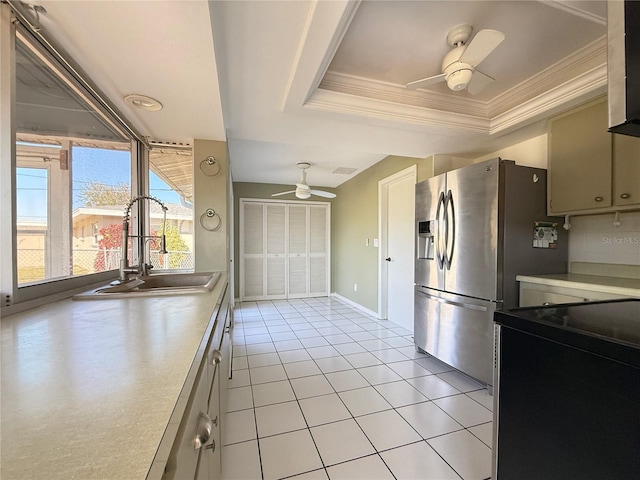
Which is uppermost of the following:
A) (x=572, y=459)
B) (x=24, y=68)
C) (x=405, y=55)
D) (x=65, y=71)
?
(x=405, y=55)

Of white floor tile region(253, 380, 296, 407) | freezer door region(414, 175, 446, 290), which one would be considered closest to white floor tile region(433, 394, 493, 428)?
freezer door region(414, 175, 446, 290)

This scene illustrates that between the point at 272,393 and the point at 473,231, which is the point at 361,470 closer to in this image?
the point at 272,393

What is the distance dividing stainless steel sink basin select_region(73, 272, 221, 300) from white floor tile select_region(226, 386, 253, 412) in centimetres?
89

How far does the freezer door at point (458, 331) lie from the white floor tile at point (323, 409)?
1.13m

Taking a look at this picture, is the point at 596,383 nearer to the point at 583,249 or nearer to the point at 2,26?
the point at 583,249

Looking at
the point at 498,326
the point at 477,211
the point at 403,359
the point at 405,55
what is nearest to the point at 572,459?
the point at 498,326

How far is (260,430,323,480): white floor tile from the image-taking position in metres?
1.36

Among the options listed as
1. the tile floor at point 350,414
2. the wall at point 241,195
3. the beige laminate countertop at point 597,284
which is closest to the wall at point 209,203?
the tile floor at point 350,414

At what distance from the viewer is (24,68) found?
1262 millimetres

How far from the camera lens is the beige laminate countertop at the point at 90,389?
1.06 feet

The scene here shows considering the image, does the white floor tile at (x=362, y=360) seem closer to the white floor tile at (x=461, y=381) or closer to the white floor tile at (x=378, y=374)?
the white floor tile at (x=378, y=374)

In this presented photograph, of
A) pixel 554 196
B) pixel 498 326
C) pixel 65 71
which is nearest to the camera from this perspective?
pixel 498 326

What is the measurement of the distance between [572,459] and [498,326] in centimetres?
40

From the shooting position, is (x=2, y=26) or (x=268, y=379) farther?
(x=268, y=379)
